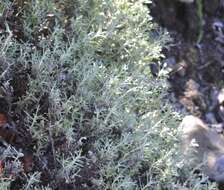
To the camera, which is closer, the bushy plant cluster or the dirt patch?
the bushy plant cluster

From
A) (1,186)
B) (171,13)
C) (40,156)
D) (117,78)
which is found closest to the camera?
(1,186)

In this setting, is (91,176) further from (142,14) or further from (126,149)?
(142,14)

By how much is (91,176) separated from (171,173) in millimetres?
354

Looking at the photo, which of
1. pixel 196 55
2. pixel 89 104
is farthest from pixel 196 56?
pixel 89 104

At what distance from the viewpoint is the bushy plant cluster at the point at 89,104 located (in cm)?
195

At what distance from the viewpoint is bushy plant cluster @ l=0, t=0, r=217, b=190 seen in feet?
6.39

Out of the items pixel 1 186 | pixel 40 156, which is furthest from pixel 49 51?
pixel 1 186

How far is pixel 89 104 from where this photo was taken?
210 cm

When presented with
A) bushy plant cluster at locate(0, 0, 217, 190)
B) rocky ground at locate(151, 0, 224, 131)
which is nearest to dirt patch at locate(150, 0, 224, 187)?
rocky ground at locate(151, 0, 224, 131)

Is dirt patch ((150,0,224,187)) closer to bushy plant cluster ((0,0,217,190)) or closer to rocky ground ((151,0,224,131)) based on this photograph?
rocky ground ((151,0,224,131))

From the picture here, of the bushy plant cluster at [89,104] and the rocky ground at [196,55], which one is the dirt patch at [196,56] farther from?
the bushy plant cluster at [89,104]

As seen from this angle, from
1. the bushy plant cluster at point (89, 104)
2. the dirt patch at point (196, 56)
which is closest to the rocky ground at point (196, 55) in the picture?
the dirt patch at point (196, 56)

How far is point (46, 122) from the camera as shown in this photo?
199cm

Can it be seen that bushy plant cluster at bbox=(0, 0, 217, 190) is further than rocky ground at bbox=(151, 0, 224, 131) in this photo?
No
